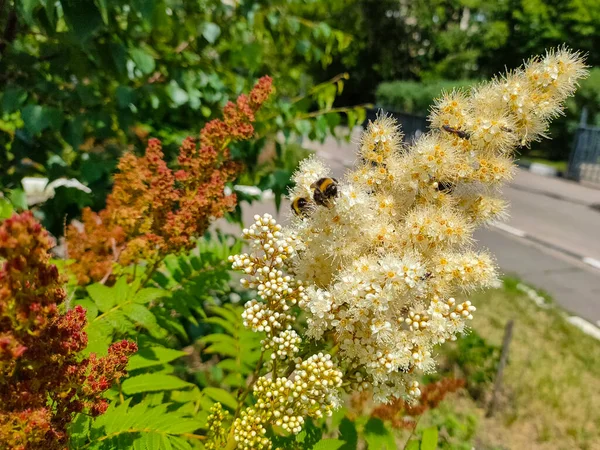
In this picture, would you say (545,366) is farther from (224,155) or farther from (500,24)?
(500,24)

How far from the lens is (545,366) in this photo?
485cm

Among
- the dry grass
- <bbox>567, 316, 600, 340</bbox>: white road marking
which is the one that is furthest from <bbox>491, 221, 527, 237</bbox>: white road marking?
the dry grass

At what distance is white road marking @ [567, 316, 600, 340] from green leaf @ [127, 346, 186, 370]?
18.8 ft

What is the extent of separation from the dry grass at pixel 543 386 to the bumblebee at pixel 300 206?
10.5ft

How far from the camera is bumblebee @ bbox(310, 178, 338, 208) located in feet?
3.84

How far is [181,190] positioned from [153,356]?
0.52 m

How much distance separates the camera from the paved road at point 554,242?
7383mm

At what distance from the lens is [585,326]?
6023mm

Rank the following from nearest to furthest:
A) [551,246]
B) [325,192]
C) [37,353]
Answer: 1. [37,353]
2. [325,192]
3. [551,246]

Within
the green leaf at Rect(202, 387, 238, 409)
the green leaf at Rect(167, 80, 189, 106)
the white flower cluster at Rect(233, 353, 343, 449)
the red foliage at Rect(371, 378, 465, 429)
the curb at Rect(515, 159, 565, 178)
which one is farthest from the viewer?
the curb at Rect(515, 159, 565, 178)

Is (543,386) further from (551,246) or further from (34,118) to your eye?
(551,246)

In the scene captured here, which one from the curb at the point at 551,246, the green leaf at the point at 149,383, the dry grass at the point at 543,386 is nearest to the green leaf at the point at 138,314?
the green leaf at the point at 149,383

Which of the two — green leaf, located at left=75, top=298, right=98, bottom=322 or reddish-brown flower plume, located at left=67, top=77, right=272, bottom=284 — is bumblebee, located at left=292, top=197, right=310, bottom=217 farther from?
green leaf, located at left=75, top=298, right=98, bottom=322

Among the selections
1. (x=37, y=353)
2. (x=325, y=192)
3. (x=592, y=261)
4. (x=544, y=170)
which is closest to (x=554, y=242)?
(x=592, y=261)
